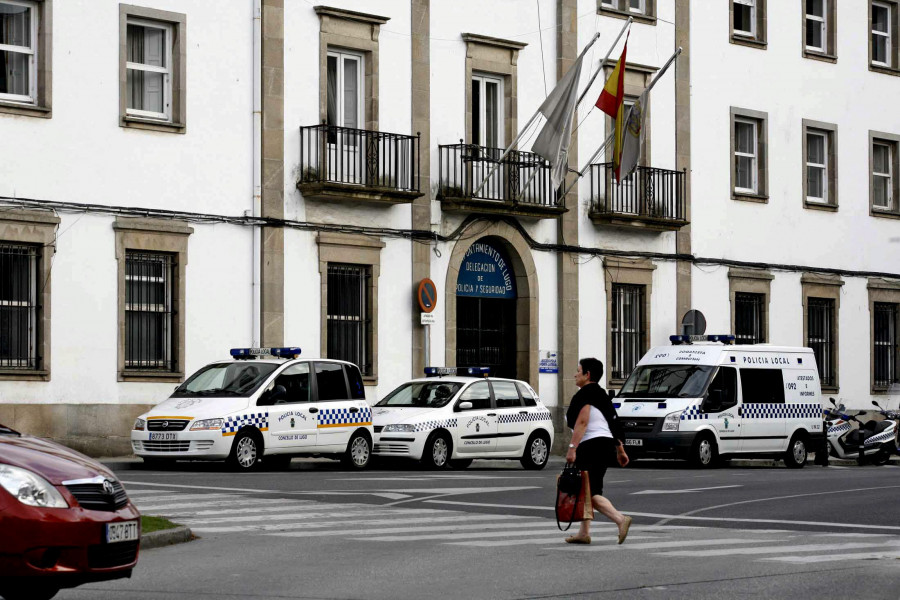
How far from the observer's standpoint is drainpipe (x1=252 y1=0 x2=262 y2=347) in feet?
95.3

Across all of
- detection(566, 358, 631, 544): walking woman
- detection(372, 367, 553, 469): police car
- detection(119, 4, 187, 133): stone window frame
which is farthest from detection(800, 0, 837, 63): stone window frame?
detection(566, 358, 631, 544): walking woman

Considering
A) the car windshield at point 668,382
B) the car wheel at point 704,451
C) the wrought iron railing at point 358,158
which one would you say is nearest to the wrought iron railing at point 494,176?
the wrought iron railing at point 358,158

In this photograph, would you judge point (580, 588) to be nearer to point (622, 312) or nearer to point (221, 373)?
point (221, 373)

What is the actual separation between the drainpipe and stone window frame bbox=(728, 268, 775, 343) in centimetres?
1358

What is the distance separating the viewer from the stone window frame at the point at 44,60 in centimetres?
2620

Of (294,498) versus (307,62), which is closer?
(294,498)

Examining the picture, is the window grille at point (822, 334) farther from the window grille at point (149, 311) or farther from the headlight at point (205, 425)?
the headlight at point (205, 425)

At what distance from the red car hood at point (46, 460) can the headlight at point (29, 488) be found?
0.04 meters

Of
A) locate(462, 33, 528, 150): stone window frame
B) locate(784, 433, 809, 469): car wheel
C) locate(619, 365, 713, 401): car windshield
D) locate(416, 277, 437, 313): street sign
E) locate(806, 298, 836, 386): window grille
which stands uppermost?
locate(462, 33, 528, 150): stone window frame

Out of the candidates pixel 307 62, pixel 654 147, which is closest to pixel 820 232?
pixel 654 147

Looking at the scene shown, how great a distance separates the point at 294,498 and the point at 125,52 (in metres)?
11.3

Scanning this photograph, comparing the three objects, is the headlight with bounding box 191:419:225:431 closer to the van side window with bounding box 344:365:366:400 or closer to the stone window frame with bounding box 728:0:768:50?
the van side window with bounding box 344:365:366:400

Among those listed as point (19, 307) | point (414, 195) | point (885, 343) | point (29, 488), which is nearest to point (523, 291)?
point (414, 195)

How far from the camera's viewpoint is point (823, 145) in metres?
41.3
